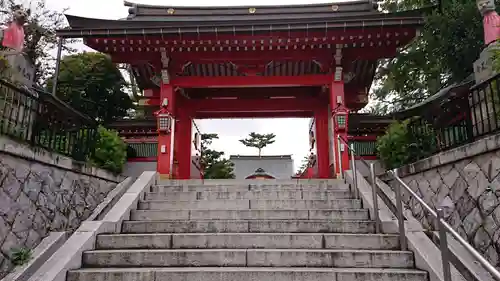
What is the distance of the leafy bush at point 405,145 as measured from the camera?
6.37m

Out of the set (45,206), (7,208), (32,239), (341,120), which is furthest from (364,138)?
(7,208)

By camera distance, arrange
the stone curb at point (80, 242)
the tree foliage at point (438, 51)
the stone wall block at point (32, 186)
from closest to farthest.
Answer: the stone curb at point (80, 242), the stone wall block at point (32, 186), the tree foliage at point (438, 51)

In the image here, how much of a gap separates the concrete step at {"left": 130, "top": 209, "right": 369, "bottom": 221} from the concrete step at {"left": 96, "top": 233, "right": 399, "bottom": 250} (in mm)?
789

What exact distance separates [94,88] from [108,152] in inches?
325

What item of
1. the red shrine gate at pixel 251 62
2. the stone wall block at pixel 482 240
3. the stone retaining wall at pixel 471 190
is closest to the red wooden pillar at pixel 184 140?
the red shrine gate at pixel 251 62

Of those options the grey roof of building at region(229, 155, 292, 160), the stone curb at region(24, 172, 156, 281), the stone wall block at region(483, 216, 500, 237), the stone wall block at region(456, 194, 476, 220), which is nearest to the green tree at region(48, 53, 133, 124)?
→ the stone curb at region(24, 172, 156, 281)

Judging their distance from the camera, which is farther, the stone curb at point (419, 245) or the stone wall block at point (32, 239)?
the stone wall block at point (32, 239)

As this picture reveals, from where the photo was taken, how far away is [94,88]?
1497 centimetres

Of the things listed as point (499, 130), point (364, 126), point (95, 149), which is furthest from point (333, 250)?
point (364, 126)

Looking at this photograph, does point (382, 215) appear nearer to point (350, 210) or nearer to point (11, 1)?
point (350, 210)

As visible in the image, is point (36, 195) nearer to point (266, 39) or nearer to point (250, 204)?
point (250, 204)

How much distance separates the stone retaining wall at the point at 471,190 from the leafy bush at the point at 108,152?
19.7 ft

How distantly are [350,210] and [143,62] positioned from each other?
652 centimetres

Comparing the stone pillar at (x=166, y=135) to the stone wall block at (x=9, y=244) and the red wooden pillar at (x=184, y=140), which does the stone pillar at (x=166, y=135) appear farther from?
the stone wall block at (x=9, y=244)
